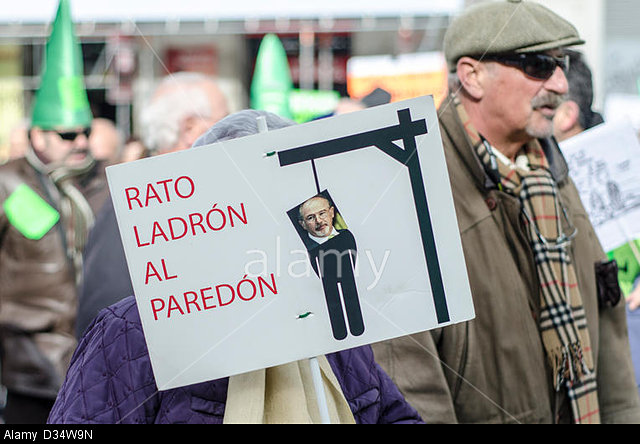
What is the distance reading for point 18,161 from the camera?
5.01 meters

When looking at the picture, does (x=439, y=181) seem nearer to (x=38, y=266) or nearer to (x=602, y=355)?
(x=602, y=355)

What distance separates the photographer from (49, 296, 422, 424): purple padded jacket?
6.08 feet

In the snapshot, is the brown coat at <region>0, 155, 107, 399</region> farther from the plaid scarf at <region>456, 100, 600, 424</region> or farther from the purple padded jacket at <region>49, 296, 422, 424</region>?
the purple padded jacket at <region>49, 296, 422, 424</region>

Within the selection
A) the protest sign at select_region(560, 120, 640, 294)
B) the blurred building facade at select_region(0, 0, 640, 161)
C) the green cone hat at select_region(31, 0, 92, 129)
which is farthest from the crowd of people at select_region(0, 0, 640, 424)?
the blurred building facade at select_region(0, 0, 640, 161)

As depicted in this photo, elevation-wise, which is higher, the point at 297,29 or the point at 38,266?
the point at 297,29

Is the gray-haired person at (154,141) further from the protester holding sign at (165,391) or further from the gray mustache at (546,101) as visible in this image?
the protester holding sign at (165,391)

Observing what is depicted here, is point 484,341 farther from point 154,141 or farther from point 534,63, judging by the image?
point 154,141

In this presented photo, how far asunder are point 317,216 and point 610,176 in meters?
2.01

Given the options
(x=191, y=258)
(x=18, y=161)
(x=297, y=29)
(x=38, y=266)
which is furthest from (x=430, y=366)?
(x=297, y=29)

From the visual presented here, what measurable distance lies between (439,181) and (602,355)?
4.78ft

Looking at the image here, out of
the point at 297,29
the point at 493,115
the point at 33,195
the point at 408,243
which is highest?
the point at 297,29

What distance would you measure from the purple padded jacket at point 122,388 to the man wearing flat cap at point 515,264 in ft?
2.90
